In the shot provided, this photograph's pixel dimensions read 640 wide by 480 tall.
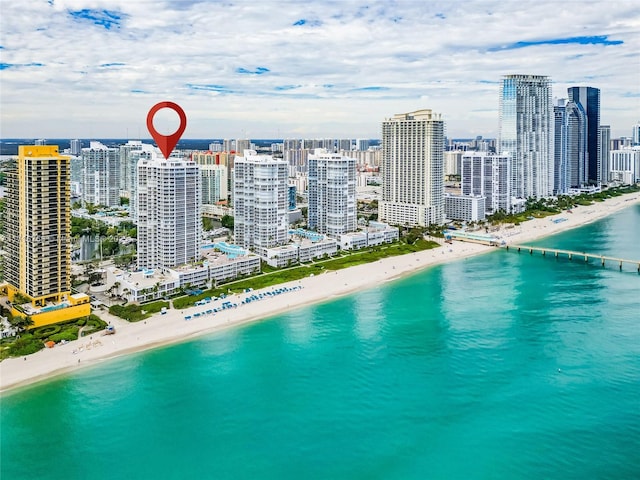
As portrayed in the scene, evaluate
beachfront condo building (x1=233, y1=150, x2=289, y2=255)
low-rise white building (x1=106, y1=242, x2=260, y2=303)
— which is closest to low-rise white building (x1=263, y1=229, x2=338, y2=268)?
beachfront condo building (x1=233, y1=150, x2=289, y2=255)

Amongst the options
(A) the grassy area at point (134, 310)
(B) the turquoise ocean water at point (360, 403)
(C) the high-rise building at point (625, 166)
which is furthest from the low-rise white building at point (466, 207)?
(C) the high-rise building at point (625, 166)

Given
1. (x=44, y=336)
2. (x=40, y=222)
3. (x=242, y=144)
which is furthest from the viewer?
(x=242, y=144)

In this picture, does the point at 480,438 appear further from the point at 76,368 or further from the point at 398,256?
the point at 398,256

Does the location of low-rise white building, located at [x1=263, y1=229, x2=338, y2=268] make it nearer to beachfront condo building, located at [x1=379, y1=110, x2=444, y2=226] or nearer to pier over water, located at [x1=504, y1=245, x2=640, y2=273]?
beachfront condo building, located at [x1=379, y1=110, x2=444, y2=226]

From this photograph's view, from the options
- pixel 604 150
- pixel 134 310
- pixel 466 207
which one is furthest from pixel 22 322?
pixel 604 150

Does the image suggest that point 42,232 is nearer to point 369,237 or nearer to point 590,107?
Answer: point 369,237

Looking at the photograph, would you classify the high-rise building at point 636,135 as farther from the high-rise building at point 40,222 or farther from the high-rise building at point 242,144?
the high-rise building at point 40,222
